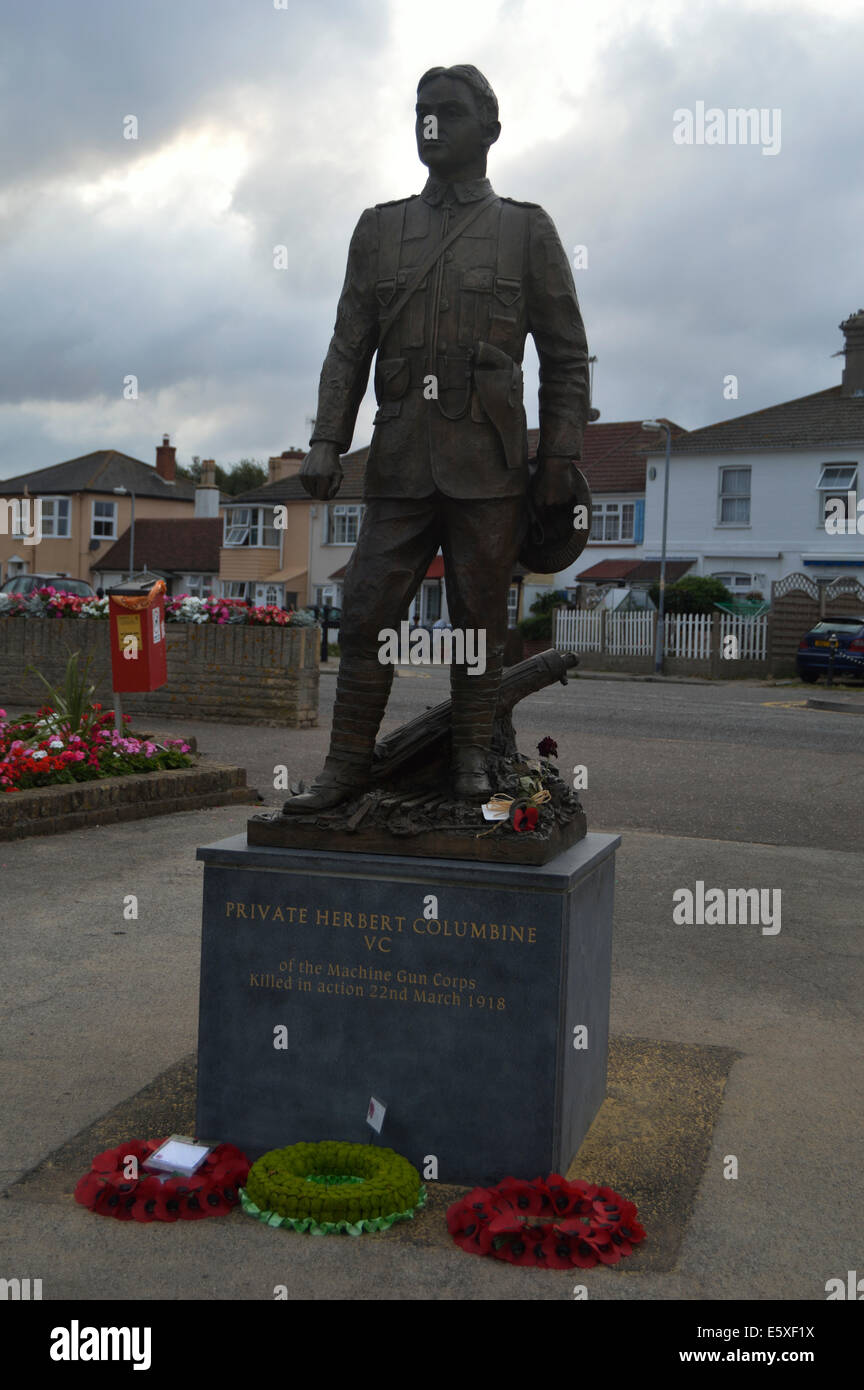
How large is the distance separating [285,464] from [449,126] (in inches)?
Answer: 2118

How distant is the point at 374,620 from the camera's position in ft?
14.1

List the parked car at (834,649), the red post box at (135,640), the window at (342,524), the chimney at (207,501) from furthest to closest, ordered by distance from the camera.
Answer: the chimney at (207,501), the window at (342,524), the parked car at (834,649), the red post box at (135,640)

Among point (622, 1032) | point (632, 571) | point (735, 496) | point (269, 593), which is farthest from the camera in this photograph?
point (269, 593)

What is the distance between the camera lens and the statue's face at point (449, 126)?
4.23 metres

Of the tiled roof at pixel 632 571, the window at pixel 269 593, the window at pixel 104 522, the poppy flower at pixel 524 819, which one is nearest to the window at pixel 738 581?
the tiled roof at pixel 632 571

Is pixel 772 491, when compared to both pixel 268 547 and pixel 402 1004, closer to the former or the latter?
pixel 268 547

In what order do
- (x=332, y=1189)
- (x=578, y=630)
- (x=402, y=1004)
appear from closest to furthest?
(x=332, y=1189) < (x=402, y=1004) < (x=578, y=630)

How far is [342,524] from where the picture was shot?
48875mm

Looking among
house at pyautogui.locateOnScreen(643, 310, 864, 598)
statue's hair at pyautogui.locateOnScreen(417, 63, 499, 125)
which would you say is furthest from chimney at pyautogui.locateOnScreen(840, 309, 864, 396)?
statue's hair at pyautogui.locateOnScreen(417, 63, 499, 125)

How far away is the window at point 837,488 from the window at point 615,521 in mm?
6619

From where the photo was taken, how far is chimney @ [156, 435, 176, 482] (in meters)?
64.6

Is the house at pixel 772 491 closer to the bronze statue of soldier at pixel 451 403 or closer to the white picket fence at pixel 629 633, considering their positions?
the white picket fence at pixel 629 633

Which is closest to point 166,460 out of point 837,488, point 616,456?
point 616,456
